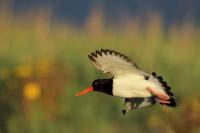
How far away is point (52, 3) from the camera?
14734mm

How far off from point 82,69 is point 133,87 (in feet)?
12.8

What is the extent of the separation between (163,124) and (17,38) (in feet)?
6.96

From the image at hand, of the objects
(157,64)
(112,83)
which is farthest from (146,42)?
(112,83)

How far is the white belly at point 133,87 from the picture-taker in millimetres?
9625

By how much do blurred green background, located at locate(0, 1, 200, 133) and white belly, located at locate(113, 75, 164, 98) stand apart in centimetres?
274

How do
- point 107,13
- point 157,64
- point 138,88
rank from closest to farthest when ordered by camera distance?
point 138,88 → point 157,64 → point 107,13

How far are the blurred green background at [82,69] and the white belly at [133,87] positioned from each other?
8.99 feet

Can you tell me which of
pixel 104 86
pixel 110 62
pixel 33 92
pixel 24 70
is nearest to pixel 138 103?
pixel 104 86

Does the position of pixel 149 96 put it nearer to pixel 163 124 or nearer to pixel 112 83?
pixel 112 83

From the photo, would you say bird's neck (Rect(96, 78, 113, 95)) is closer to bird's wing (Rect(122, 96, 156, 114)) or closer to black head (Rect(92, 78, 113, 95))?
black head (Rect(92, 78, 113, 95))

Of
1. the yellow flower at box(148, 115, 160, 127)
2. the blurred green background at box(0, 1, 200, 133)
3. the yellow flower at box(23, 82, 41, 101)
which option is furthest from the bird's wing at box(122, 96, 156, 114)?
the yellow flower at box(23, 82, 41, 101)

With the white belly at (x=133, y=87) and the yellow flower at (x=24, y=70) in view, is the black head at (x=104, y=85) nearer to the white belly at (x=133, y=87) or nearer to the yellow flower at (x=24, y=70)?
the white belly at (x=133, y=87)

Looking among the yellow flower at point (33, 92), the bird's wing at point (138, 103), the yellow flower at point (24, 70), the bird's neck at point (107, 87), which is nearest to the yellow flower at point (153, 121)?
the yellow flower at point (33, 92)

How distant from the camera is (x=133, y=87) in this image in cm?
963
